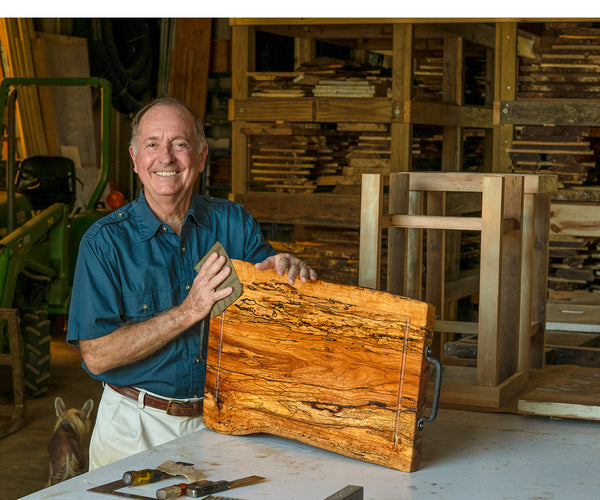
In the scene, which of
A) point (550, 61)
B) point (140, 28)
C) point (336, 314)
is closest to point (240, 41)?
point (550, 61)

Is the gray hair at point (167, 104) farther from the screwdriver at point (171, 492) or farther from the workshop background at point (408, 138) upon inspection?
the workshop background at point (408, 138)

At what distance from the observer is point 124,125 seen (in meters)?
10.8

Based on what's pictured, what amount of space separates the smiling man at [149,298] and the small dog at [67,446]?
1.38m

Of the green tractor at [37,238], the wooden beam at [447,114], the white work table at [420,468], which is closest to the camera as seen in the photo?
the white work table at [420,468]

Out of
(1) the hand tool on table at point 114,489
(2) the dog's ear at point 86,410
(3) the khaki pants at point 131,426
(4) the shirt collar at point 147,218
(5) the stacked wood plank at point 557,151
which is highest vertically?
(5) the stacked wood plank at point 557,151

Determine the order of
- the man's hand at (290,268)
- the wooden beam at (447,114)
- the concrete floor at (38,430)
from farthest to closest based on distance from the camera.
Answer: the wooden beam at (447,114), the concrete floor at (38,430), the man's hand at (290,268)

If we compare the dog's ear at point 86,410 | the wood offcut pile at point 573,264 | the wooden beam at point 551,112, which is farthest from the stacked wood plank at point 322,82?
the dog's ear at point 86,410

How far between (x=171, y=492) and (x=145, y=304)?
3.08 feet

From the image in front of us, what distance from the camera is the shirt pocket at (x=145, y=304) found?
2816 millimetres

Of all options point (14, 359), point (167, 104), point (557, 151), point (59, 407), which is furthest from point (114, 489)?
point (557, 151)

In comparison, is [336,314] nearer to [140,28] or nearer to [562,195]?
[562,195]

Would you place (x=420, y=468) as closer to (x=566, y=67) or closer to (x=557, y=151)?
(x=557, y=151)

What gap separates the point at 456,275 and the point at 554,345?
97.6 inches

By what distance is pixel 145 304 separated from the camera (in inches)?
111
